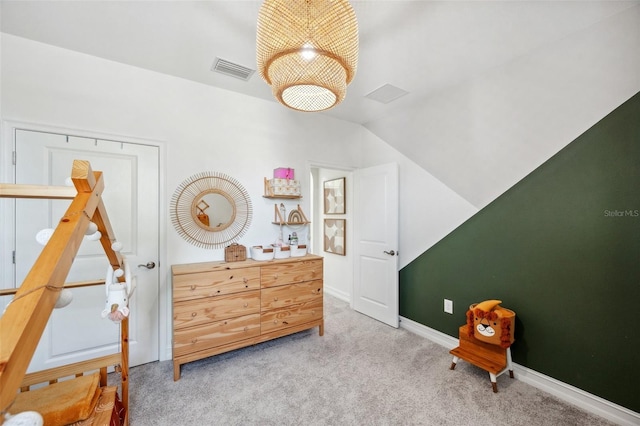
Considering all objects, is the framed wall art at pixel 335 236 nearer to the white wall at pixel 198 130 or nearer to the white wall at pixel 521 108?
the white wall at pixel 198 130

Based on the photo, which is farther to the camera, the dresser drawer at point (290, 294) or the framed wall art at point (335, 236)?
the framed wall art at point (335, 236)

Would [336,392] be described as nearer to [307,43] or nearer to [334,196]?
[307,43]

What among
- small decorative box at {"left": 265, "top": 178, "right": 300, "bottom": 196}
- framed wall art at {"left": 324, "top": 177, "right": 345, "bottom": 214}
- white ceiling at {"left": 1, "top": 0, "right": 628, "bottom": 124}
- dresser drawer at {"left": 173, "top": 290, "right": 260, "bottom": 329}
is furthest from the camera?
framed wall art at {"left": 324, "top": 177, "right": 345, "bottom": 214}

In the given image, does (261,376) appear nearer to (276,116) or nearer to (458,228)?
(458,228)

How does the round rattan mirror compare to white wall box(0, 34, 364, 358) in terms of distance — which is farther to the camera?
the round rattan mirror

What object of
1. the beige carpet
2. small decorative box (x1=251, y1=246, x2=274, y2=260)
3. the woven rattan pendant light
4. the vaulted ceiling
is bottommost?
the beige carpet

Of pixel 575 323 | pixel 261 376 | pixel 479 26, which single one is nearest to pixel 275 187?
pixel 261 376

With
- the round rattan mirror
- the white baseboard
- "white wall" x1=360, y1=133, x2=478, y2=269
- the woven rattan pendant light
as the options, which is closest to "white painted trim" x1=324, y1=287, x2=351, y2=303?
"white wall" x1=360, y1=133, x2=478, y2=269

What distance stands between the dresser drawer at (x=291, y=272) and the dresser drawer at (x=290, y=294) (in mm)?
48

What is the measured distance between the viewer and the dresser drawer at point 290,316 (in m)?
2.57

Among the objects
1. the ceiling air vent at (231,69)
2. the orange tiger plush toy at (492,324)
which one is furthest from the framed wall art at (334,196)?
the orange tiger plush toy at (492,324)

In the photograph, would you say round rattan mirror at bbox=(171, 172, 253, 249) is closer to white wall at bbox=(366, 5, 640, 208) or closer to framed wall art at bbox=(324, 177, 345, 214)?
framed wall art at bbox=(324, 177, 345, 214)

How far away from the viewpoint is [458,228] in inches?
106

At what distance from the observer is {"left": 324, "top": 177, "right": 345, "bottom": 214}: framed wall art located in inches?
163
